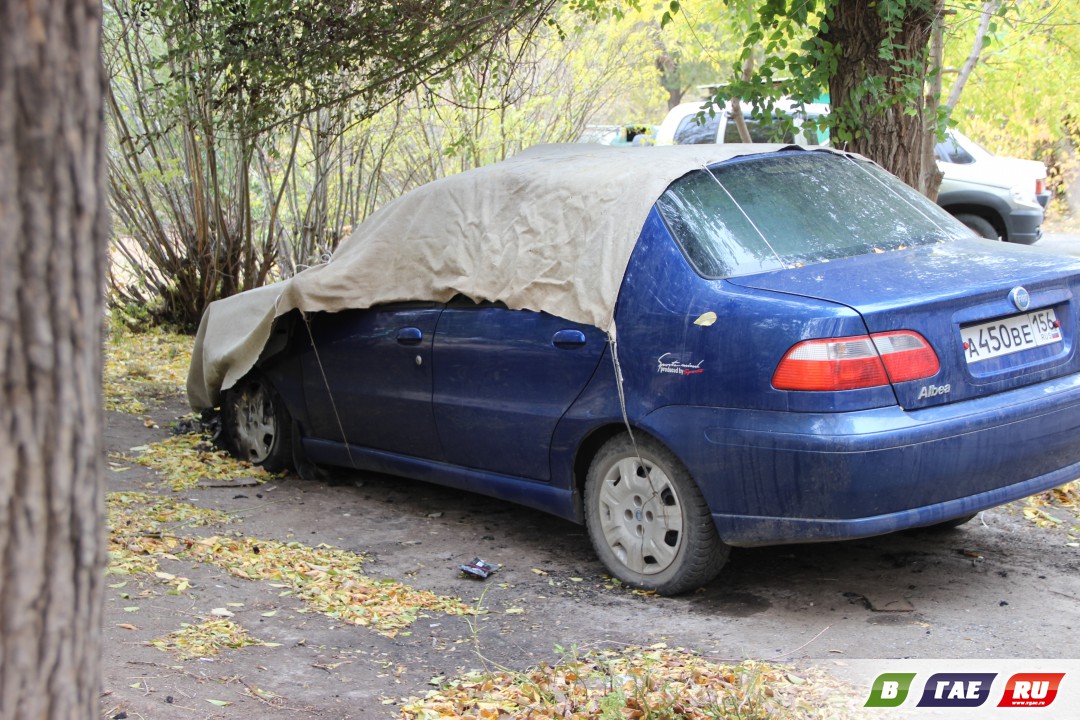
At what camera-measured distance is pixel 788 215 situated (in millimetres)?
4711

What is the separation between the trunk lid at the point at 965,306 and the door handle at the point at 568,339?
72cm

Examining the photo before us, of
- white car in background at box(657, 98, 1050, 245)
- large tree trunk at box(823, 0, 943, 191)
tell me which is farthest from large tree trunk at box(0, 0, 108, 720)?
white car in background at box(657, 98, 1050, 245)

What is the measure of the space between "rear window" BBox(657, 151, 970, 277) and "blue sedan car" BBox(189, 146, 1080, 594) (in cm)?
1

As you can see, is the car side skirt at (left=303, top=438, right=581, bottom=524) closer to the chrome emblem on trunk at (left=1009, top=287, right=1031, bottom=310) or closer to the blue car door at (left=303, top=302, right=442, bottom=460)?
the blue car door at (left=303, top=302, right=442, bottom=460)

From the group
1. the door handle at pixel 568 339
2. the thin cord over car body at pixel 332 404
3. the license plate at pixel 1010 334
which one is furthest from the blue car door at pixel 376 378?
the license plate at pixel 1010 334

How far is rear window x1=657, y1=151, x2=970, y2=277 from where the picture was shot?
177 inches

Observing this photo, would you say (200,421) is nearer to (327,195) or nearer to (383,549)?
(383,549)

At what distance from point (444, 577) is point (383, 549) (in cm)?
56

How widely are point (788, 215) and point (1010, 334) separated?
998 mm

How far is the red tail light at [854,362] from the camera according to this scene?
392cm

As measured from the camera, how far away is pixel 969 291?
411 centimetres

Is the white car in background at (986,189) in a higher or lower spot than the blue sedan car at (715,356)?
higher

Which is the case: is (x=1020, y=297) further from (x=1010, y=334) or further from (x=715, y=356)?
(x=715, y=356)

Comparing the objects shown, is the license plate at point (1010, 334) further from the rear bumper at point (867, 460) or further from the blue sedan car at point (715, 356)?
the rear bumper at point (867, 460)
